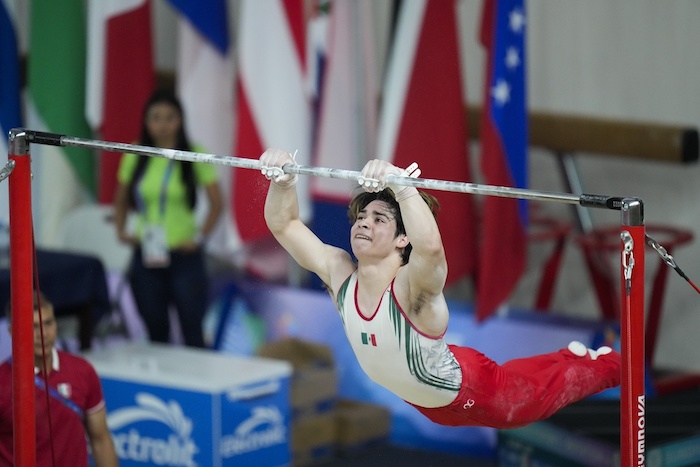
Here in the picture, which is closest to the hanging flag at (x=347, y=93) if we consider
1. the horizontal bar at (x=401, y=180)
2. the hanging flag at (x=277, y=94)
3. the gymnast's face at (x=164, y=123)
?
the hanging flag at (x=277, y=94)

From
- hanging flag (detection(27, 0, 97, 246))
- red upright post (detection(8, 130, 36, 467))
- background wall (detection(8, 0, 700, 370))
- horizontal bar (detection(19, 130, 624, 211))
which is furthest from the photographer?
hanging flag (detection(27, 0, 97, 246))

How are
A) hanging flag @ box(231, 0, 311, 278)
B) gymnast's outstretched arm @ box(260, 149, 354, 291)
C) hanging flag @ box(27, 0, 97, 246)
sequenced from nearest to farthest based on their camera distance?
gymnast's outstretched arm @ box(260, 149, 354, 291), hanging flag @ box(231, 0, 311, 278), hanging flag @ box(27, 0, 97, 246)

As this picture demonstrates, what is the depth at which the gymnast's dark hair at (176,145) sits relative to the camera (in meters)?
5.14

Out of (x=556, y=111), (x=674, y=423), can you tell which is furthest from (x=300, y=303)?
(x=674, y=423)

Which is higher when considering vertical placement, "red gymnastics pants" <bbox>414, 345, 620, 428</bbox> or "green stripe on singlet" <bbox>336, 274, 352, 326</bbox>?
"green stripe on singlet" <bbox>336, 274, 352, 326</bbox>

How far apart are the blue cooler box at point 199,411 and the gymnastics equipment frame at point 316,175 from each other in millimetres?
1241

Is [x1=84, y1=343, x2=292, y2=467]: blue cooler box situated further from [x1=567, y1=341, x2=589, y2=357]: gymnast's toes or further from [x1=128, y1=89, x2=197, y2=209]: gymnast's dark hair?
[x1=567, y1=341, x2=589, y2=357]: gymnast's toes

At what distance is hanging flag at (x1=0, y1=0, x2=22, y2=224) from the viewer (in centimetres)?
601

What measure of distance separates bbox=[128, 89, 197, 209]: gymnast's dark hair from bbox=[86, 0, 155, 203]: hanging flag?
2.66 ft

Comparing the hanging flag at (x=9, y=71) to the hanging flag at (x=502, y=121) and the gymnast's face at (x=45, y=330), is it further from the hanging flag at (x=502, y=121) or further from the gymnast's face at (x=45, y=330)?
the gymnast's face at (x=45, y=330)

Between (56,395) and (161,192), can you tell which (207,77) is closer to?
(161,192)

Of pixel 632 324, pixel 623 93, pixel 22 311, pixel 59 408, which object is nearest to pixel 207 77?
pixel 623 93

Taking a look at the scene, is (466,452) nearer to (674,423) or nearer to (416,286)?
(674,423)

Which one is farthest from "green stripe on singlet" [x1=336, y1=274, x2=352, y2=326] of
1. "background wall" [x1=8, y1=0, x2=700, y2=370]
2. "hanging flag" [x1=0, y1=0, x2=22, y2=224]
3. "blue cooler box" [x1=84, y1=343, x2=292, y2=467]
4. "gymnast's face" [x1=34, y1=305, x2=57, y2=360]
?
"hanging flag" [x1=0, y1=0, x2=22, y2=224]
